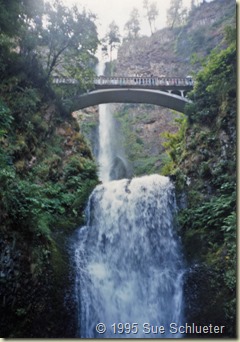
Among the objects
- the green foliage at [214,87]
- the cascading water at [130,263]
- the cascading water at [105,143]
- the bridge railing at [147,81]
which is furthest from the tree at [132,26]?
the cascading water at [130,263]

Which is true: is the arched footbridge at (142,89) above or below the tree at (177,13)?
below

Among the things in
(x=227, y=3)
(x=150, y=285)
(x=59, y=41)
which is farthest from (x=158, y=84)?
(x=227, y=3)

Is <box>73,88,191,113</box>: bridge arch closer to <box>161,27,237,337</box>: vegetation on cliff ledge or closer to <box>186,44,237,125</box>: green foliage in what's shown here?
<box>186,44,237,125</box>: green foliage

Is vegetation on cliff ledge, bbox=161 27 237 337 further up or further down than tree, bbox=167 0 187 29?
further down

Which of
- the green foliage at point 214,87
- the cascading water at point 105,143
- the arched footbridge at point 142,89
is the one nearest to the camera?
the green foliage at point 214,87

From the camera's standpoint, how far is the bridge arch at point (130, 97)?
46.9 ft

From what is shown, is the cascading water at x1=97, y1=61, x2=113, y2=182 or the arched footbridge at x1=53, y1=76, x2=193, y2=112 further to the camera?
the cascading water at x1=97, y1=61, x2=113, y2=182

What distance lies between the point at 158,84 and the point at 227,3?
20.9 m

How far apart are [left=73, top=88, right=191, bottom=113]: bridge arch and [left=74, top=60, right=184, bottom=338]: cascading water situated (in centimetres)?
523

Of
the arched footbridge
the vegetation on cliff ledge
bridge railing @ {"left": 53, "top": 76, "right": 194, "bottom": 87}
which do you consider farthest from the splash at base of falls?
bridge railing @ {"left": 53, "top": 76, "right": 194, "bottom": 87}

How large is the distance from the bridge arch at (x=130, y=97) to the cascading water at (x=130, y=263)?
5.23 metres

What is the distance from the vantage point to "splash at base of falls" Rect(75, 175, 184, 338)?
7.14 m

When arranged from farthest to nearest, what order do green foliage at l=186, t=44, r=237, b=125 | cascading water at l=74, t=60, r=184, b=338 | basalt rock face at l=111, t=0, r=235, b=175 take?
basalt rock face at l=111, t=0, r=235, b=175, green foliage at l=186, t=44, r=237, b=125, cascading water at l=74, t=60, r=184, b=338

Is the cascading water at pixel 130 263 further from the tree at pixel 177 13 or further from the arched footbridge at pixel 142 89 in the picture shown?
the tree at pixel 177 13
